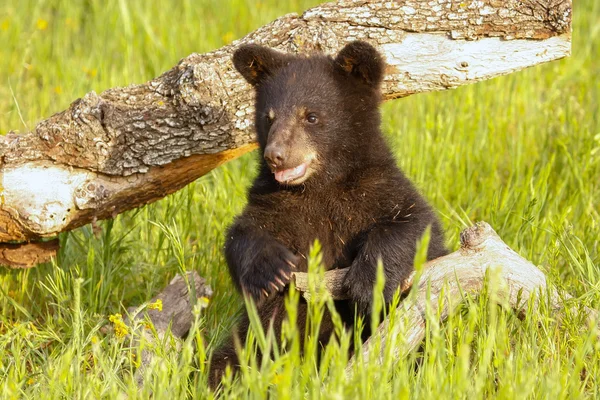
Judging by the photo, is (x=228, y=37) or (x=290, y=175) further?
(x=228, y=37)

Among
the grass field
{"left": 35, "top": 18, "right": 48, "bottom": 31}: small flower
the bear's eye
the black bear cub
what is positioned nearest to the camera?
the grass field

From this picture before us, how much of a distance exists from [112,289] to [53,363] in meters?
1.12

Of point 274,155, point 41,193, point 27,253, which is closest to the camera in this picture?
point 274,155

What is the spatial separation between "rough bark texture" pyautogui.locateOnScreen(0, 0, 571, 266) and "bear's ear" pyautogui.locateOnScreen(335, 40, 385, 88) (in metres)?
0.29

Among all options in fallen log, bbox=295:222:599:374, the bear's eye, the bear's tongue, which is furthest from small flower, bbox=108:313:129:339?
the bear's eye

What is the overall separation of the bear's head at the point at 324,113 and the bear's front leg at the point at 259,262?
32 cm

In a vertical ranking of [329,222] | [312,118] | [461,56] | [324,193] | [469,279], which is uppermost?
[461,56]

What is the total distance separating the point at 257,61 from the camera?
14.7ft

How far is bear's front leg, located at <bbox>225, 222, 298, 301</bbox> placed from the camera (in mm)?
3943

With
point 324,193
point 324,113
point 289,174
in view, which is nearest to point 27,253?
point 289,174

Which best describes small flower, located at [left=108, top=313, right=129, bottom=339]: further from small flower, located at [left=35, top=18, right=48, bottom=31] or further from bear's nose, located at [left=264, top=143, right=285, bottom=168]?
small flower, located at [left=35, top=18, right=48, bottom=31]

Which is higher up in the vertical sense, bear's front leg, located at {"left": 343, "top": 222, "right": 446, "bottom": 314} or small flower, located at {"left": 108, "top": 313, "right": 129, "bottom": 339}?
bear's front leg, located at {"left": 343, "top": 222, "right": 446, "bottom": 314}

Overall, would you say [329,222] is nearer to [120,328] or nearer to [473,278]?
[473,278]

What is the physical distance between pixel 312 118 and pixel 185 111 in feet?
2.22
